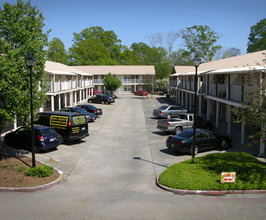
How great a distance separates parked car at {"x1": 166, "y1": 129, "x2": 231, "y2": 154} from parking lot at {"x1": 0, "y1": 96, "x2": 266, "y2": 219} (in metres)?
0.58

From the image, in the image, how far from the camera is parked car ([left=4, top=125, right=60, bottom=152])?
51.3 ft

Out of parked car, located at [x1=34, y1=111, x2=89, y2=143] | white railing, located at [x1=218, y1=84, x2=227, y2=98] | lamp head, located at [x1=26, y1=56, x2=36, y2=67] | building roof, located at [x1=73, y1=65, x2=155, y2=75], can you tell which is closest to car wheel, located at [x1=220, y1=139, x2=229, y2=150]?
white railing, located at [x1=218, y1=84, x2=227, y2=98]

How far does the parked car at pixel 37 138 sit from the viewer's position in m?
15.6

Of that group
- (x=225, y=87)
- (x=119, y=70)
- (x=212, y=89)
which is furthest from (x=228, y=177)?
(x=119, y=70)

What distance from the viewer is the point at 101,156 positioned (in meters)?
16.1

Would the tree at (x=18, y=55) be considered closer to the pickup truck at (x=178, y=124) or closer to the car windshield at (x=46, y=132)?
the car windshield at (x=46, y=132)

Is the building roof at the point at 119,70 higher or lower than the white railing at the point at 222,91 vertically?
higher

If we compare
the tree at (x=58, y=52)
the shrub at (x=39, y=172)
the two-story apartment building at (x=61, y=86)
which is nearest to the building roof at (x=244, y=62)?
the shrub at (x=39, y=172)

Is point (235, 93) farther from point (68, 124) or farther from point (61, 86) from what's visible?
point (61, 86)

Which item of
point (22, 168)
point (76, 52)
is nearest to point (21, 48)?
point (22, 168)

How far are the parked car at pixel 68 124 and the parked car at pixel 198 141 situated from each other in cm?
569

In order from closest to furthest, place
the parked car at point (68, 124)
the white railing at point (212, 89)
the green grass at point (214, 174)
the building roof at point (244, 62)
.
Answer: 1. the green grass at point (214, 174)
2. the parked car at point (68, 124)
3. the building roof at point (244, 62)
4. the white railing at point (212, 89)

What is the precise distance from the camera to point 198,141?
651 inches

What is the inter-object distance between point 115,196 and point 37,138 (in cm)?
718
